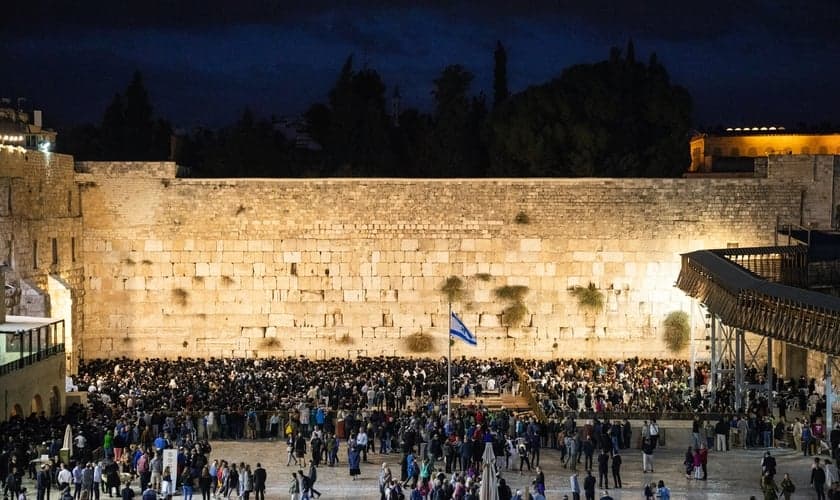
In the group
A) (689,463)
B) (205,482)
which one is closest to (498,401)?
(689,463)

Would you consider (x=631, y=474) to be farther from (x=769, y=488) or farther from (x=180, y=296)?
(x=180, y=296)

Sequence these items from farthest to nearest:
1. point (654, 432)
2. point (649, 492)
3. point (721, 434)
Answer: point (721, 434), point (654, 432), point (649, 492)

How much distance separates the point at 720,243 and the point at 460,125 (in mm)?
17518

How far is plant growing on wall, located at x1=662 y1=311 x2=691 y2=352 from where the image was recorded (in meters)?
35.8

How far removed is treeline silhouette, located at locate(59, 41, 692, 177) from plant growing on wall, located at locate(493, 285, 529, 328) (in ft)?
37.0

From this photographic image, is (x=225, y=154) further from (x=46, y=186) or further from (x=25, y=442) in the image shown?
(x=25, y=442)

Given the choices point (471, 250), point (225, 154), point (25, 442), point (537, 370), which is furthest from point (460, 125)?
point (25, 442)

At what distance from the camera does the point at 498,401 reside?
31094mm

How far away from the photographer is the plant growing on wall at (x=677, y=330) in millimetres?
35844

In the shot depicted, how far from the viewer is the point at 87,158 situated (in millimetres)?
57656

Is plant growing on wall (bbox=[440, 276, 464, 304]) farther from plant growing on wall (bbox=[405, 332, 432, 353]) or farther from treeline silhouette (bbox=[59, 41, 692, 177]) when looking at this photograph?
treeline silhouette (bbox=[59, 41, 692, 177])

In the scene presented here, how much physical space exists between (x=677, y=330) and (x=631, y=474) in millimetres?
12776

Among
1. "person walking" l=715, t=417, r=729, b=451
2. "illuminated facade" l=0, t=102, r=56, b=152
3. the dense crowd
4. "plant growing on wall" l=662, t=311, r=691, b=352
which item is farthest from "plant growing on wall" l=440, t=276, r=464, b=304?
"person walking" l=715, t=417, r=729, b=451

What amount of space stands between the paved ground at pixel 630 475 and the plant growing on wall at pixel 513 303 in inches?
411
